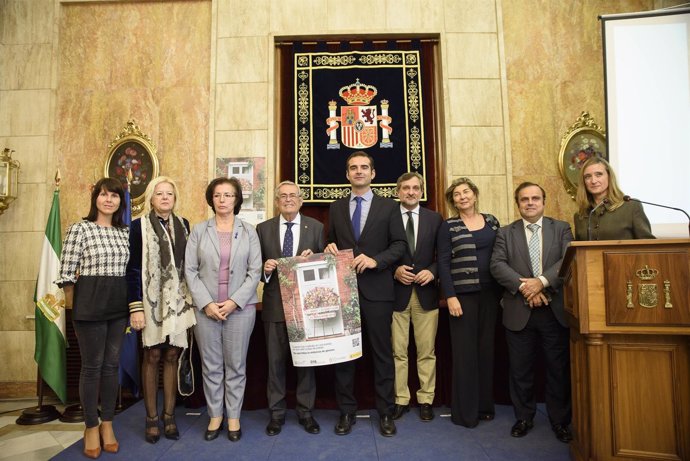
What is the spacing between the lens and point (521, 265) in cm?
291

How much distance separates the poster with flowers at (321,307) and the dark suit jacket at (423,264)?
0.42 m

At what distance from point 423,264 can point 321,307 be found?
83 cm

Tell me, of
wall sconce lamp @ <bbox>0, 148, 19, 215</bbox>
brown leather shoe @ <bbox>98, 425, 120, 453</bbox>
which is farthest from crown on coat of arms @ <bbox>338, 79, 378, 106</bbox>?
brown leather shoe @ <bbox>98, 425, 120, 453</bbox>

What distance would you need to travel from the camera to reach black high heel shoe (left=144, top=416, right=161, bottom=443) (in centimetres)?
278

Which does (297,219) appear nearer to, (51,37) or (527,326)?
(527,326)

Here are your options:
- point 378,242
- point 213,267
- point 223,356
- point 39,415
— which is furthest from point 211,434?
point 39,415

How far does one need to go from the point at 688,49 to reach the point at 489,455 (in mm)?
3747

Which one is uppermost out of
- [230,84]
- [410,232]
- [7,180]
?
[230,84]

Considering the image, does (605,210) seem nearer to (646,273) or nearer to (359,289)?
(646,273)

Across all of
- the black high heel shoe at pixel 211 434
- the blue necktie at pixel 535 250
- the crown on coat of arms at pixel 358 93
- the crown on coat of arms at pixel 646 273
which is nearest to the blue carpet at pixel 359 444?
the black high heel shoe at pixel 211 434

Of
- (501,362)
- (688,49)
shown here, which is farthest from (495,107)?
(501,362)

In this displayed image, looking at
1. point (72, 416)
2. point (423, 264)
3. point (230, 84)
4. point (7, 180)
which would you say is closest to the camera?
point (423, 264)

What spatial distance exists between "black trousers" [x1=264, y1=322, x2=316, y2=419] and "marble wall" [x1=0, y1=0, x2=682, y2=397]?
2.02 m

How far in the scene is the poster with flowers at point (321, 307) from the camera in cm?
278
